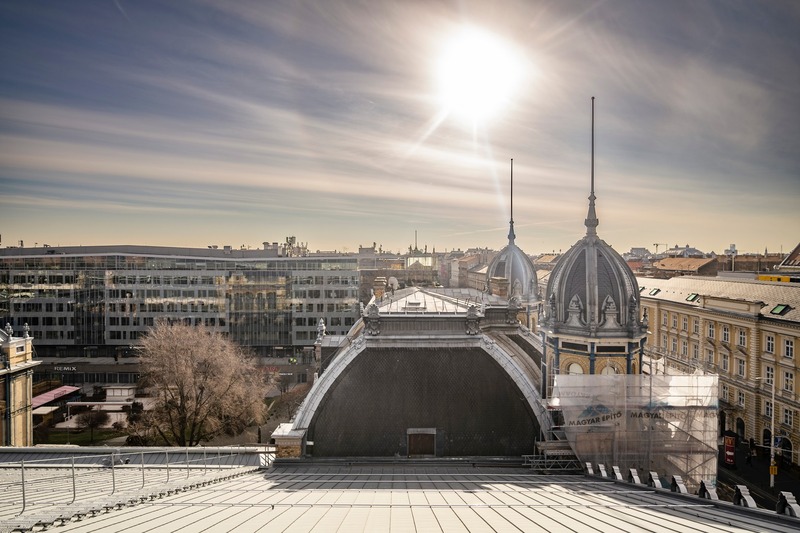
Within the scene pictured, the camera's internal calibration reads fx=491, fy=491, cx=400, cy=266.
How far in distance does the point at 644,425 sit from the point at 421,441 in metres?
10.9

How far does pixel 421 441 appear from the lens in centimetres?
2388

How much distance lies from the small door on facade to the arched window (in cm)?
921

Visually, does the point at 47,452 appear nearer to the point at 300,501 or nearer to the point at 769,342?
the point at 300,501

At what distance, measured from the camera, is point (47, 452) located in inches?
966


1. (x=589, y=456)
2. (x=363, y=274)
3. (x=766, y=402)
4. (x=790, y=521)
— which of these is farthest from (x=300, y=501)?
(x=363, y=274)

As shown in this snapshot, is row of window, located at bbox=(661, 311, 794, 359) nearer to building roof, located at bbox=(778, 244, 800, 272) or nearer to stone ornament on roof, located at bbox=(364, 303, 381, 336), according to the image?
building roof, located at bbox=(778, 244, 800, 272)

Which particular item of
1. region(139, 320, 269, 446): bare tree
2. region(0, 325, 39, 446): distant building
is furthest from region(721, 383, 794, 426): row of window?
region(0, 325, 39, 446): distant building

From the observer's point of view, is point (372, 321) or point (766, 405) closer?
point (372, 321)

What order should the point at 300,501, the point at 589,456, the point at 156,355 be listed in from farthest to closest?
the point at 156,355, the point at 589,456, the point at 300,501

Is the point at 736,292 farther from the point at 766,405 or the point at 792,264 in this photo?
the point at 792,264

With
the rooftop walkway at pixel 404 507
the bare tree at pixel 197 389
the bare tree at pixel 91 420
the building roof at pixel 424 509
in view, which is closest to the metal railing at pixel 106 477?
the rooftop walkway at pixel 404 507

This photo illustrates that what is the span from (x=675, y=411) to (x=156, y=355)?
1521 inches

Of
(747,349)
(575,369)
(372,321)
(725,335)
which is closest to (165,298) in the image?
(372,321)

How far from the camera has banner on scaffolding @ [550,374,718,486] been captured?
75.7 ft
